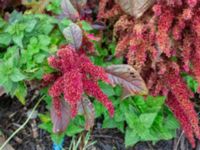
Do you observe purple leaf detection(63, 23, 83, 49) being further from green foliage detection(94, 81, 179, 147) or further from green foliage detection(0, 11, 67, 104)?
green foliage detection(94, 81, 179, 147)

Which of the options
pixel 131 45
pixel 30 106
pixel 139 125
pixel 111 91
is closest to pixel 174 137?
pixel 139 125

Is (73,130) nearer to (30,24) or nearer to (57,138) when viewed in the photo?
(57,138)

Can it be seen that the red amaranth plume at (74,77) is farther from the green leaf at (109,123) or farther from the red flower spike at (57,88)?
the green leaf at (109,123)

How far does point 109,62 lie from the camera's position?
1.67m

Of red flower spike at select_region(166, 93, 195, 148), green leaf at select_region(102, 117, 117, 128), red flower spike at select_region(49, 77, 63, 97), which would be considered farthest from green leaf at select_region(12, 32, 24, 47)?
red flower spike at select_region(166, 93, 195, 148)

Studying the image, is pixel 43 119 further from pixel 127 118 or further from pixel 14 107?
pixel 127 118

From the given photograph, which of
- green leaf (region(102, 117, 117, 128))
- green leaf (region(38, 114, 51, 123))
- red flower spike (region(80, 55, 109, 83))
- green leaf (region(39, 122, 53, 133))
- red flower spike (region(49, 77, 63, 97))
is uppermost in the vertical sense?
red flower spike (region(80, 55, 109, 83))

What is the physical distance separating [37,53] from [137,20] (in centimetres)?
40

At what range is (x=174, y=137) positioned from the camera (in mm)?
1747

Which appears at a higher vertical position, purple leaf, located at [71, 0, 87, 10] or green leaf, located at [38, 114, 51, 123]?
purple leaf, located at [71, 0, 87, 10]

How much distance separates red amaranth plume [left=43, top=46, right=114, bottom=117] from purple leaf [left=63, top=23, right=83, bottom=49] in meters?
0.04

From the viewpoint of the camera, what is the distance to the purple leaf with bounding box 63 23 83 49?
1.37 metres

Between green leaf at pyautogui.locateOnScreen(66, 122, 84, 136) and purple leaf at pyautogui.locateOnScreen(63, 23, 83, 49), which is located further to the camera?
green leaf at pyautogui.locateOnScreen(66, 122, 84, 136)

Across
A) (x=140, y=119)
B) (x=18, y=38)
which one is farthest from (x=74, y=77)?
(x=140, y=119)
